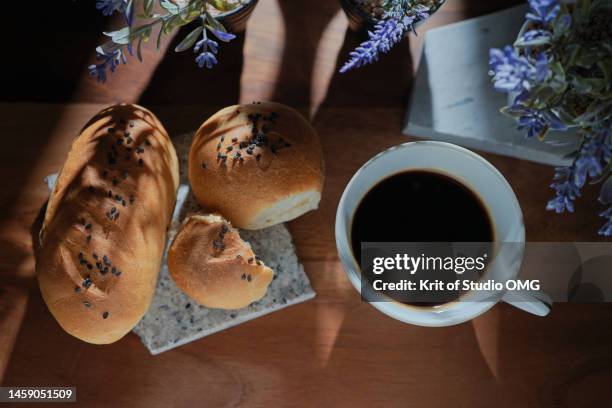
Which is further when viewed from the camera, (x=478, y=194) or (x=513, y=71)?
(x=478, y=194)

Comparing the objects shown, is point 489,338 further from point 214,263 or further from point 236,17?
point 236,17

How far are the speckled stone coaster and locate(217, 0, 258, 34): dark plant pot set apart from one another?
23 cm

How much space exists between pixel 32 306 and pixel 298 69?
483 millimetres

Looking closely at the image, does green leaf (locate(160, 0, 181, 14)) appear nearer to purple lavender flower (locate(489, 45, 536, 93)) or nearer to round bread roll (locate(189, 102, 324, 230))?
round bread roll (locate(189, 102, 324, 230))

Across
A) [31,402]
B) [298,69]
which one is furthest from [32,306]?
[298,69]

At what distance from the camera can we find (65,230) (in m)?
0.73

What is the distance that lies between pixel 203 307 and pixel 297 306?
123 mm

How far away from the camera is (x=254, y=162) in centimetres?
75

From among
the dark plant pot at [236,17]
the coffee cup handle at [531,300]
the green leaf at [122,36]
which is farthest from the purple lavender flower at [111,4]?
the coffee cup handle at [531,300]

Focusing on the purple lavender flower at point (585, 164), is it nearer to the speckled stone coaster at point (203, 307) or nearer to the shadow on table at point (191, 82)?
the speckled stone coaster at point (203, 307)

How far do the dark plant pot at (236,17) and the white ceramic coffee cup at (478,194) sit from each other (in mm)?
257

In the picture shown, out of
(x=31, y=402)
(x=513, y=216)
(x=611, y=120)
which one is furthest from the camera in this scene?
(x=31, y=402)

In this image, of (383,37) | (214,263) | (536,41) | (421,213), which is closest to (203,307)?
(214,263)

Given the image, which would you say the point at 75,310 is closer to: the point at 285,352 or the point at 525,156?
the point at 285,352
